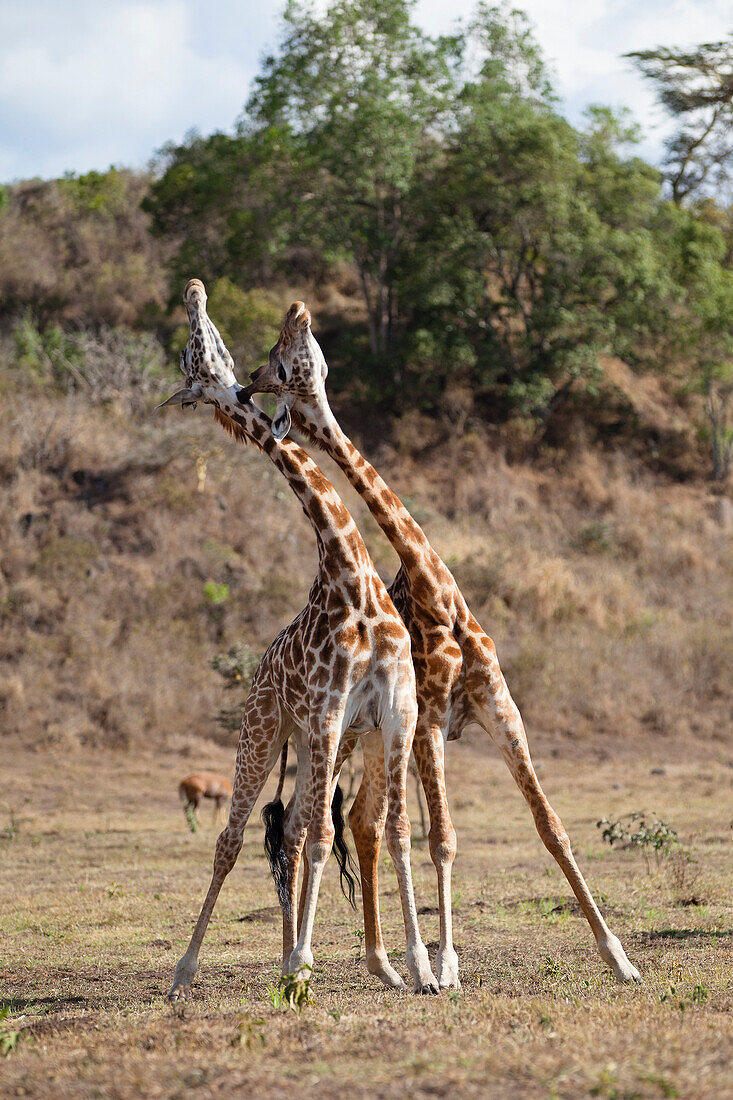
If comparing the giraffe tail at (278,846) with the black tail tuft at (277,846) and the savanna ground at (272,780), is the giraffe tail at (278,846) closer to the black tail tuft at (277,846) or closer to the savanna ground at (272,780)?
the black tail tuft at (277,846)

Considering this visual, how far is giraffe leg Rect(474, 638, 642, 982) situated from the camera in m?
5.57

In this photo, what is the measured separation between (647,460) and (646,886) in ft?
71.6

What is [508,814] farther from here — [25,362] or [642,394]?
[642,394]

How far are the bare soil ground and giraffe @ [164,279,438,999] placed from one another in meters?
0.51

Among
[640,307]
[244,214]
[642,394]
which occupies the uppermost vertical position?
[244,214]

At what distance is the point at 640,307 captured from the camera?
27672 mm

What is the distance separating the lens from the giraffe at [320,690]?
5.57 m

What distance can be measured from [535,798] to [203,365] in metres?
3.26

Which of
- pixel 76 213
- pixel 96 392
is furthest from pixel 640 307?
pixel 76 213

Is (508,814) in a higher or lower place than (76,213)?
lower

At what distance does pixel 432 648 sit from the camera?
612 cm

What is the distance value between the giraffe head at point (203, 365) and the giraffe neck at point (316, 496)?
0.43 ft

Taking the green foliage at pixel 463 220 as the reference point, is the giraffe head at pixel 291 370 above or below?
below

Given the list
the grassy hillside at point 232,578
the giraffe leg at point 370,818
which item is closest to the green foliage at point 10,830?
the grassy hillside at point 232,578
